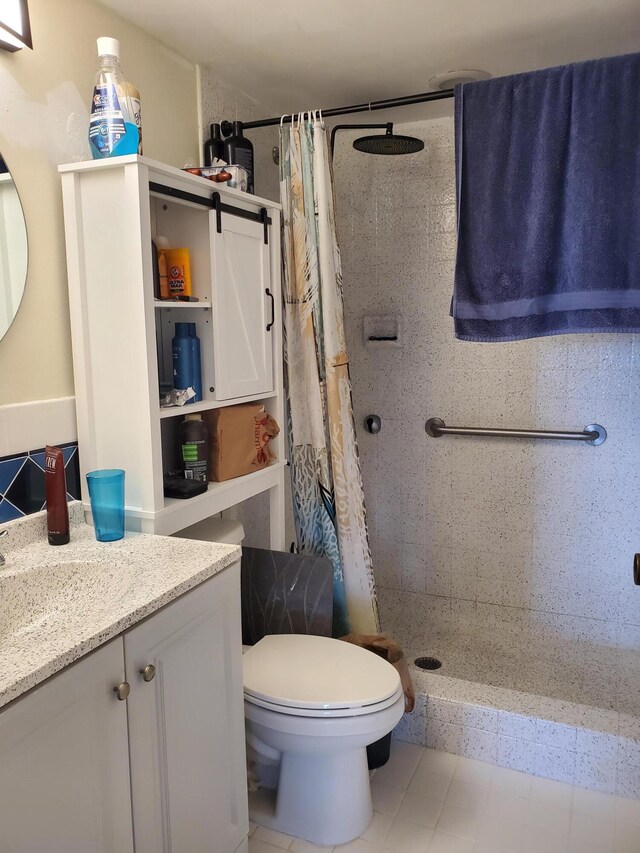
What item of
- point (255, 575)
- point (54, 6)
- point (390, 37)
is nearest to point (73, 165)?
point (54, 6)

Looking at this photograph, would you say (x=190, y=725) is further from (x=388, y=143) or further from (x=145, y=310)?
(x=388, y=143)

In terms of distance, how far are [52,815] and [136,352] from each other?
0.92 metres

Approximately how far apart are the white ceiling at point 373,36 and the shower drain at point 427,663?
204 cm

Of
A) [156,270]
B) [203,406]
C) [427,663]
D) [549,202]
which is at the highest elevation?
[549,202]

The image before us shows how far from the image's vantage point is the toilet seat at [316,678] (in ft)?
5.12

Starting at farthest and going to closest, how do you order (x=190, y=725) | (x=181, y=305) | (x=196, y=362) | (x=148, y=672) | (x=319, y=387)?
(x=319, y=387) < (x=196, y=362) < (x=181, y=305) < (x=190, y=725) < (x=148, y=672)

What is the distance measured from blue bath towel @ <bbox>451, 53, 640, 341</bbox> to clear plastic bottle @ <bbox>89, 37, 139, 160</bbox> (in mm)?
971

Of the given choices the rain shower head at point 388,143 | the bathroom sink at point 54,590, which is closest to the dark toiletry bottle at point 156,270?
the bathroom sink at point 54,590

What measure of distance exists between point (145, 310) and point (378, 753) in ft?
4.70

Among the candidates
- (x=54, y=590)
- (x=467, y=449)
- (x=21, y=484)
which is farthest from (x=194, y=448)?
(x=467, y=449)

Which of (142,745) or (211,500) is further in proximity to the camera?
(211,500)

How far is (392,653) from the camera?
6.70 ft

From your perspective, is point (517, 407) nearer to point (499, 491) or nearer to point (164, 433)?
point (499, 491)

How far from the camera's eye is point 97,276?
1527 millimetres
